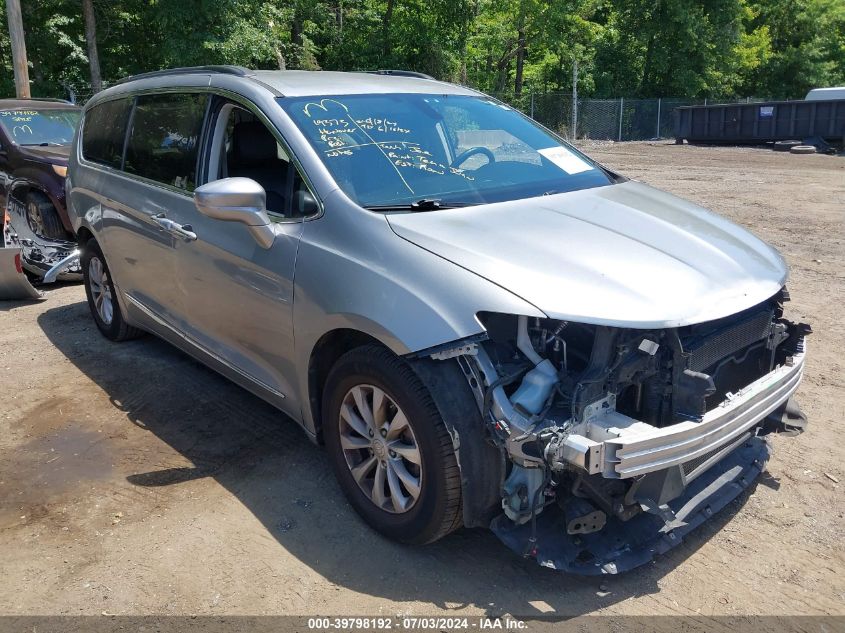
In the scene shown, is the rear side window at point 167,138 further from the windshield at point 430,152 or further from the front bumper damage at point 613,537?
the front bumper damage at point 613,537

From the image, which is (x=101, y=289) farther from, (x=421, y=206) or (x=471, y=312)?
(x=471, y=312)

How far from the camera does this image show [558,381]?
2.76m

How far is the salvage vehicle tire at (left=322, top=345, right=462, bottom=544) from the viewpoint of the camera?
285cm

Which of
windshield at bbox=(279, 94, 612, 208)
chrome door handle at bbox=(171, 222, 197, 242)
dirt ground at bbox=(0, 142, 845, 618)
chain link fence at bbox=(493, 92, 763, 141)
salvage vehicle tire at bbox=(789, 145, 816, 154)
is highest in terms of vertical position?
chain link fence at bbox=(493, 92, 763, 141)

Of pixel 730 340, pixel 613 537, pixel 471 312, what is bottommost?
pixel 613 537

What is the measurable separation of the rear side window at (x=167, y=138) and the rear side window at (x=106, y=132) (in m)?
0.19

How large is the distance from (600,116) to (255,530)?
31601mm

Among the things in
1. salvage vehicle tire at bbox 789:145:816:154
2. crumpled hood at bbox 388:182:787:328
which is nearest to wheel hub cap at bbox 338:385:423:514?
crumpled hood at bbox 388:182:787:328

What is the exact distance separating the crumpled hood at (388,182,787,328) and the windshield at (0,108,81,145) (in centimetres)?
749

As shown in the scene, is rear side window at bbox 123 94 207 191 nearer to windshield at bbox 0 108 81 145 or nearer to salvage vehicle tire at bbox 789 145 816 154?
windshield at bbox 0 108 81 145

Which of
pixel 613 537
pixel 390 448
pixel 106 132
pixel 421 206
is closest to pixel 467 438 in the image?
pixel 390 448

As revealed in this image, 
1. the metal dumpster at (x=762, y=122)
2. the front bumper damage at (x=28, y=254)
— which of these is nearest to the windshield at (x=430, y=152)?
the front bumper damage at (x=28, y=254)

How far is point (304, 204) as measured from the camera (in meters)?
3.48

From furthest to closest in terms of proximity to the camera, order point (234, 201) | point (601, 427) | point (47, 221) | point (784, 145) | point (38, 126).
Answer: point (784, 145) < point (38, 126) < point (47, 221) < point (234, 201) < point (601, 427)
